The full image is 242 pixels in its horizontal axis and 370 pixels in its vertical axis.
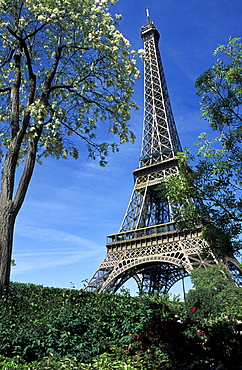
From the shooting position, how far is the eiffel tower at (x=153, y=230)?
3275cm

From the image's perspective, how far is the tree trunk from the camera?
24.6ft

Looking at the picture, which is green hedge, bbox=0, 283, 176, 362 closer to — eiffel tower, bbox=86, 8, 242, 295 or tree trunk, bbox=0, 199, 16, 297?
tree trunk, bbox=0, 199, 16, 297

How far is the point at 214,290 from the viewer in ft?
91.5

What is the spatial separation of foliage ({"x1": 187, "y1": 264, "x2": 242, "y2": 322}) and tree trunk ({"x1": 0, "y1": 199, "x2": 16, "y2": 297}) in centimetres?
2238

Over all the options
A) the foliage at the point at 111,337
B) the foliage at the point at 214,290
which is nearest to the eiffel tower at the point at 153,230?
the foliage at the point at 214,290

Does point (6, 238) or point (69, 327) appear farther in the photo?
point (6, 238)

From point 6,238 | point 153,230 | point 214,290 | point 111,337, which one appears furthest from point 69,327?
point 153,230

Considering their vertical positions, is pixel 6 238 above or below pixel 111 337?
above

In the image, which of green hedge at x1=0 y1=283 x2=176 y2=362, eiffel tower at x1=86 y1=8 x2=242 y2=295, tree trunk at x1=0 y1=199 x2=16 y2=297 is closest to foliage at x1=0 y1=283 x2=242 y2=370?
green hedge at x1=0 y1=283 x2=176 y2=362

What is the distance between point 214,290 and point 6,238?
2512cm

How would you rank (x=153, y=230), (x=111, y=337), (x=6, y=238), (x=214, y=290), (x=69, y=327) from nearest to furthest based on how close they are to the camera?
(x=69, y=327)
(x=6, y=238)
(x=111, y=337)
(x=214, y=290)
(x=153, y=230)

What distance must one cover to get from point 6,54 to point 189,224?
30.5 feet

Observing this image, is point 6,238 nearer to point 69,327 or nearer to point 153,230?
point 69,327

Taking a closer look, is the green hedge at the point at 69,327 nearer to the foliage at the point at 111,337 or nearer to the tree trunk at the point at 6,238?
the foliage at the point at 111,337
